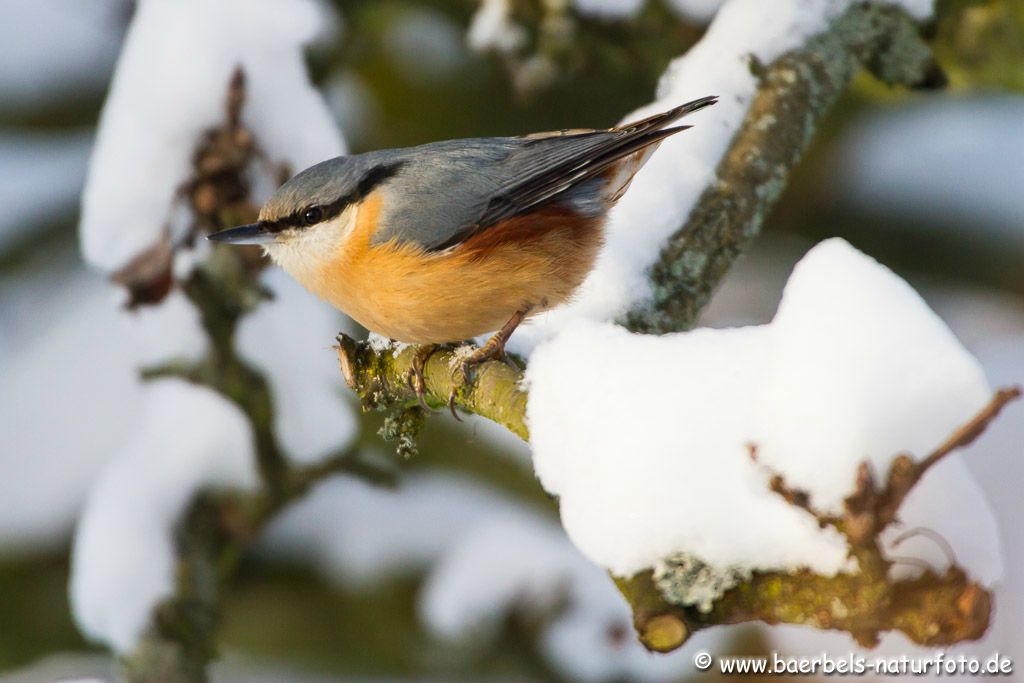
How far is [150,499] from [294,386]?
0.50 meters

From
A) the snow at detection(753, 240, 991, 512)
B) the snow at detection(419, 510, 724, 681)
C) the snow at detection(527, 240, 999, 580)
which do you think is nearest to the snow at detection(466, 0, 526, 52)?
the snow at detection(419, 510, 724, 681)

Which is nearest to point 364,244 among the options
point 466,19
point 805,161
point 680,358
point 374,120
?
point 680,358

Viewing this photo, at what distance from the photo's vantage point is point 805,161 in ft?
13.1

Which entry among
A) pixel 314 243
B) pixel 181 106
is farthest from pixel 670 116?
pixel 181 106

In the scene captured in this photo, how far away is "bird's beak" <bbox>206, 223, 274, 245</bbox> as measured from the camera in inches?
89.0

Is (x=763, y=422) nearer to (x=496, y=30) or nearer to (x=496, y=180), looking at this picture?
(x=496, y=180)

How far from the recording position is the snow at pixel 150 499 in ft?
8.61

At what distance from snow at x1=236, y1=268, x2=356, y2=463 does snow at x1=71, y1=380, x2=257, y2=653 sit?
134mm

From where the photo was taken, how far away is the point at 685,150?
89.7 inches

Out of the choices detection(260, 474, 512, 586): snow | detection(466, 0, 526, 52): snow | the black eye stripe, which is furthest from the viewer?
detection(260, 474, 512, 586): snow

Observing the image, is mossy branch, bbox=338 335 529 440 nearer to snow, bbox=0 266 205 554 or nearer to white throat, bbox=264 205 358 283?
white throat, bbox=264 205 358 283

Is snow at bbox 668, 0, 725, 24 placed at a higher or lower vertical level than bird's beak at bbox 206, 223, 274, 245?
lower

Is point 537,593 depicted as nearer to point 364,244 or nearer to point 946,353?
point 364,244

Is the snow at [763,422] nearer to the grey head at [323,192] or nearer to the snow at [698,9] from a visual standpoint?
the grey head at [323,192]
